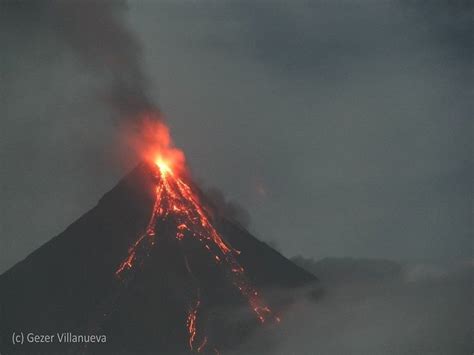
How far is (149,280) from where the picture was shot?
274 feet

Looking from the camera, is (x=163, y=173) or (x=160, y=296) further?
(x=163, y=173)

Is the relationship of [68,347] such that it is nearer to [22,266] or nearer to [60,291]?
[60,291]

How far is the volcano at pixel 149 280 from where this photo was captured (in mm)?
78812

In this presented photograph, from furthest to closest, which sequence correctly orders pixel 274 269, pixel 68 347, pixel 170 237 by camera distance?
1. pixel 274 269
2. pixel 170 237
3. pixel 68 347

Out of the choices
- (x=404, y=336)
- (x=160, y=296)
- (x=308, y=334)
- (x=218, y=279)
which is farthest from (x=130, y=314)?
(x=404, y=336)

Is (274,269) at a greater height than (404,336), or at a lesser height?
greater

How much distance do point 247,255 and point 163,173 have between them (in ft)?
37.7

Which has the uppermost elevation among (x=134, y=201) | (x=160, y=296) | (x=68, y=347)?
(x=134, y=201)

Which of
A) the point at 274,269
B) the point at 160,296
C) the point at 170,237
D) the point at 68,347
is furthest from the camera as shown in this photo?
the point at 274,269

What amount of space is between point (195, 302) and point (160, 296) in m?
3.05

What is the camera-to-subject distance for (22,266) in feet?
303

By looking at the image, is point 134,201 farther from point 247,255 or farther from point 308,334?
point 308,334

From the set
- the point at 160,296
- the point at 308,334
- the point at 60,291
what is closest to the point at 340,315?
the point at 308,334

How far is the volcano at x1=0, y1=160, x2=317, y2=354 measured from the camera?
259ft
